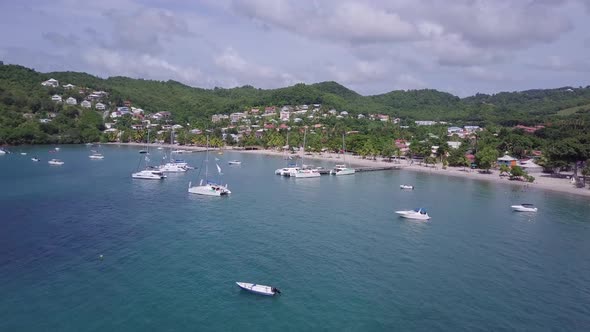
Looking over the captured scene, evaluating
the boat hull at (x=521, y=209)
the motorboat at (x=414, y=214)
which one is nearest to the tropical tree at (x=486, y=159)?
the boat hull at (x=521, y=209)

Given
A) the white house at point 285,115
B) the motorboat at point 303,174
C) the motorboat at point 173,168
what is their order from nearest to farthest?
the motorboat at point 303,174 → the motorboat at point 173,168 → the white house at point 285,115

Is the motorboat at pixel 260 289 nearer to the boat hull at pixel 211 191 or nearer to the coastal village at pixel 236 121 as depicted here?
the boat hull at pixel 211 191

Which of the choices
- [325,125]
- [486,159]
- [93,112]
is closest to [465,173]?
[486,159]

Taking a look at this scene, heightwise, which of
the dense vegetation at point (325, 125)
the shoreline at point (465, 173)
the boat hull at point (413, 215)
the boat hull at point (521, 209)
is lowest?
the boat hull at point (413, 215)

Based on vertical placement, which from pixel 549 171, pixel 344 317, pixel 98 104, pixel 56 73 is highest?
pixel 56 73

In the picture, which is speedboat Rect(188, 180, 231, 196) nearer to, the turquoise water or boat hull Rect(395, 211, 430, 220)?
the turquoise water

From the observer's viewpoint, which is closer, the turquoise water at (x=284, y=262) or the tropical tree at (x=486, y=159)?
the turquoise water at (x=284, y=262)

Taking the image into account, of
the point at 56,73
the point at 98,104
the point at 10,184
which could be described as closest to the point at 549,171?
the point at 10,184

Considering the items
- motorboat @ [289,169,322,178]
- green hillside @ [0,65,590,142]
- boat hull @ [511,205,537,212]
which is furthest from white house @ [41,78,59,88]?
boat hull @ [511,205,537,212]

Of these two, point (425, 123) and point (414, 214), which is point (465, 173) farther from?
A: point (425, 123)

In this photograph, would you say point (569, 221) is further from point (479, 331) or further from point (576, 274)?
point (479, 331)
